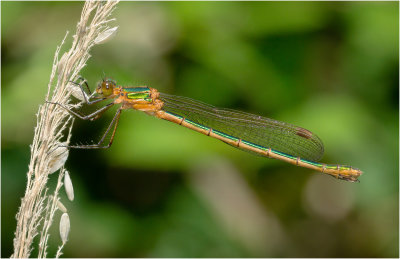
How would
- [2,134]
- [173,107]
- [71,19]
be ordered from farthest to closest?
[71,19] < [2,134] < [173,107]

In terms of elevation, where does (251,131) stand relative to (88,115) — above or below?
above

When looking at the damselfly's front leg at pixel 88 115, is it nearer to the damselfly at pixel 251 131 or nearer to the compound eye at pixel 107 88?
the compound eye at pixel 107 88

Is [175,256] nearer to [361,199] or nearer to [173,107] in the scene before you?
[173,107]

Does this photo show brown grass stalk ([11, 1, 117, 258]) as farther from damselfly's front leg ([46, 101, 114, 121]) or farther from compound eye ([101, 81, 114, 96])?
compound eye ([101, 81, 114, 96])

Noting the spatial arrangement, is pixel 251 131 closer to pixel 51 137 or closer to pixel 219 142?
pixel 219 142

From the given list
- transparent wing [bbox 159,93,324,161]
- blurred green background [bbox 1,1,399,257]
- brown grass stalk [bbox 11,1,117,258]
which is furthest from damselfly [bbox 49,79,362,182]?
brown grass stalk [bbox 11,1,117,258]

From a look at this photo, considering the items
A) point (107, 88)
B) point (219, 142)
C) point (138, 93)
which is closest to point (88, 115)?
point (107, 88)

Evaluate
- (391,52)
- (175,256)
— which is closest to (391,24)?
(391,52)
